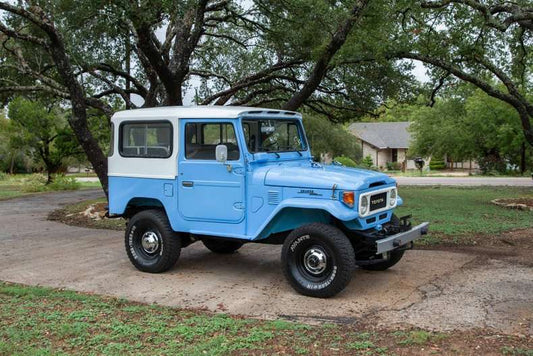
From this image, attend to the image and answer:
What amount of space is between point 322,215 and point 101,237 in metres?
5.83

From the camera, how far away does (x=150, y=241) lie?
295 inches

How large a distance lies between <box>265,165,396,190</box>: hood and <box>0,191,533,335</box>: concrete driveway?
51.0 inches

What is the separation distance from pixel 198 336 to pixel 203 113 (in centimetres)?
312

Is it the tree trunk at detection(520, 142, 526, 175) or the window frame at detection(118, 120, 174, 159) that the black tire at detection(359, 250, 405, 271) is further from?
the tree trunk at detection(520, 142, 526, 175)

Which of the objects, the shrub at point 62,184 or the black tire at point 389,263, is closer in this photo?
the black tire at point 389,263

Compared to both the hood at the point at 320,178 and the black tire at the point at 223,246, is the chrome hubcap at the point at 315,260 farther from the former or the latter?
the black tire at the point at 223,246

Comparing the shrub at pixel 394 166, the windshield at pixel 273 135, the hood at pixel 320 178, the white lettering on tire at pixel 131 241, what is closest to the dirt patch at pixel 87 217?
the white lettering on tire at pixel 131 241

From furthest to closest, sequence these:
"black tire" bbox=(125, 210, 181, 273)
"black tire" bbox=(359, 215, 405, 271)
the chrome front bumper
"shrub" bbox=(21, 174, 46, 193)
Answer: "shrub" bbox=(21, 174, 46, 193) → "black tire" bbox=(125, 210, 181, 273) → "black tire" bbox=(359, 215, 405, 271) → the chrome front bumper

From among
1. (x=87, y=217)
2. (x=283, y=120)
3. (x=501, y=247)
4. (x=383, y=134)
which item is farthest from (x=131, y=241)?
(x=383, y=134)

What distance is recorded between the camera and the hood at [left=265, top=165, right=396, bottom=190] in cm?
609

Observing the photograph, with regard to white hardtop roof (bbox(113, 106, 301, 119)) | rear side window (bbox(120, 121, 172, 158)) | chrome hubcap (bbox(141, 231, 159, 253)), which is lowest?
chrome hubcap (bbox(141, 231, 159, 253))

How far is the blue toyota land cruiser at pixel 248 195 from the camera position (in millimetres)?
6109

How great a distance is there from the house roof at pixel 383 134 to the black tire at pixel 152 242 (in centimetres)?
4875

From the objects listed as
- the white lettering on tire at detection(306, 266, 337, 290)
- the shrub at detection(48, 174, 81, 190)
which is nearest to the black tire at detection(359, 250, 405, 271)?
the white lettering on tire at detection(306, 266, 337, 290)
